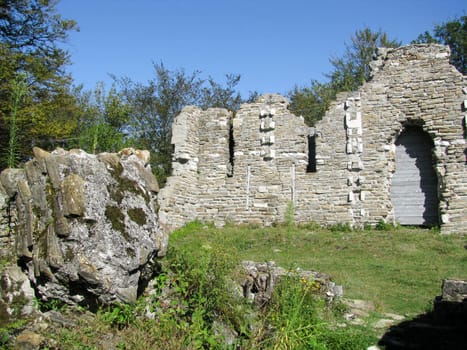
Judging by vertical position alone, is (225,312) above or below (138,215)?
below

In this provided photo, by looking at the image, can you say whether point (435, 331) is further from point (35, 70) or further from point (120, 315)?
point (35, 70)

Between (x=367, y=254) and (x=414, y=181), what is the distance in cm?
367

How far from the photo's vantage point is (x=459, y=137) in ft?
40.7

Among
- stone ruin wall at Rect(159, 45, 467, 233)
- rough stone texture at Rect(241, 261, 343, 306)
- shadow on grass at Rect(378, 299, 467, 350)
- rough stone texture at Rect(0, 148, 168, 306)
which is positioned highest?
stone ruin wall at Rect(159, 45, 467, 233)

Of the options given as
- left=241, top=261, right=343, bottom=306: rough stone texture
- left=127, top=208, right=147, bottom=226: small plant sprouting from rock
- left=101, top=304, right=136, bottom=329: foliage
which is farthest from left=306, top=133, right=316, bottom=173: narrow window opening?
left=101, top=304, right=136, bottom=329: foliage

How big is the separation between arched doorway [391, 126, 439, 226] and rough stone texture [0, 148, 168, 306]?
8942 millimetres

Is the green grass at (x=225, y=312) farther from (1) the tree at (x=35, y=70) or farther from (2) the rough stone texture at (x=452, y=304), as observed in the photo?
(1) the tree at (x=35, y=70)

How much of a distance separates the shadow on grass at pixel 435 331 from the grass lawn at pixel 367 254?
689mm

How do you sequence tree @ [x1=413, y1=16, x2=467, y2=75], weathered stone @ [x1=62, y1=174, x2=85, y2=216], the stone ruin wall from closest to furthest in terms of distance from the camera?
weathered stone @ [x1=62, y1=174, x2=85, y2=216] < the stone ruin wall < tree @ [x1=413, y1=16, x2=467, y2=75]

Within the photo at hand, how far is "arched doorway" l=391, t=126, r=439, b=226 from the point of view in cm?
1283

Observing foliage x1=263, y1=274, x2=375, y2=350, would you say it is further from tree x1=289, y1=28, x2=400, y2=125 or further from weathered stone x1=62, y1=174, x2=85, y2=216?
tree x1=289, y1=28, x2=400, y2=125

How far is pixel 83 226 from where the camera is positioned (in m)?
5.38

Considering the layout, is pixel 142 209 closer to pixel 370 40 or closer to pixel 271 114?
pixel 271 114

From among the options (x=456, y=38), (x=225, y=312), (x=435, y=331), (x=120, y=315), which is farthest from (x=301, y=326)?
(x=456, y=38)
